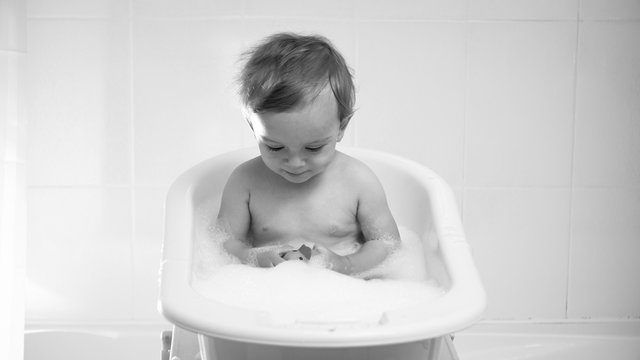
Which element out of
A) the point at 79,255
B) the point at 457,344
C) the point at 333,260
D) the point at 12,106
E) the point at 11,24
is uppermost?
the point at 11,24

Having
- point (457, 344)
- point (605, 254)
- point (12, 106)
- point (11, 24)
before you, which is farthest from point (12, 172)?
point (605, 254)

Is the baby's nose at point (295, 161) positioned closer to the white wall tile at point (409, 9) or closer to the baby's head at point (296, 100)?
the baby's head at point (296, 100)

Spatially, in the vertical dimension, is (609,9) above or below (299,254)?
above

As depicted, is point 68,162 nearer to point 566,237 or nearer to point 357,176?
point 357,176

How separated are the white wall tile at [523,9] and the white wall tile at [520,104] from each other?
0.6 inches

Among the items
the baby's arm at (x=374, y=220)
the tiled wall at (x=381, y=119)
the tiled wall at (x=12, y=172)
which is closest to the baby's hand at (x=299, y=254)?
the baby's arm at (x=374, y=220)

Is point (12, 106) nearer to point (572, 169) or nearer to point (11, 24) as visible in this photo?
point (11, 24)

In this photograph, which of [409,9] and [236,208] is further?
[409,9]

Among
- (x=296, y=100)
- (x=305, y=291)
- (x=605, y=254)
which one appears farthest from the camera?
(x=605, y=254)

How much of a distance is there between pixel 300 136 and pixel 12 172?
48 cm

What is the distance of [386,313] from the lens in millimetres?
912

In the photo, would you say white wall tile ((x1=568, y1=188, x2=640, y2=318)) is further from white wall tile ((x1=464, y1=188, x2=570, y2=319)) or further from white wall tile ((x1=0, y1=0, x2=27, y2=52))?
white wall tile ((x1=0, y1=0, x2=27, y2=52))

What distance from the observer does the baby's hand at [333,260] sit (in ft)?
3.94

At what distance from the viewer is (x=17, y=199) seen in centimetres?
130
